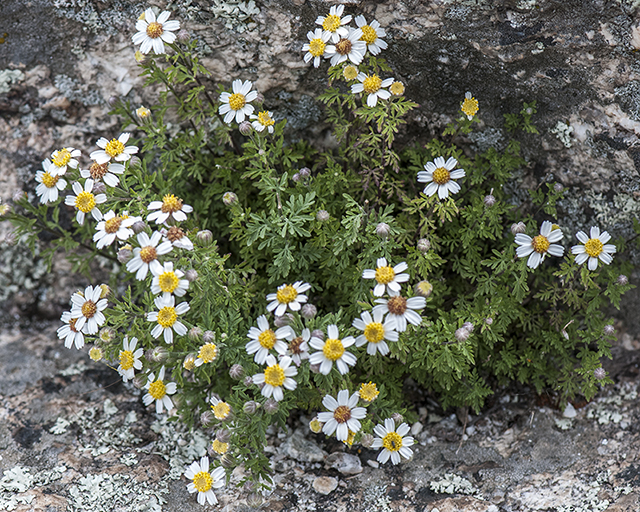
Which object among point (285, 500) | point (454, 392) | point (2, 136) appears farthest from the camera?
point (2, 136)

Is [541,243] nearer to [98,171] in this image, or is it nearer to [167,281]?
[167,281]

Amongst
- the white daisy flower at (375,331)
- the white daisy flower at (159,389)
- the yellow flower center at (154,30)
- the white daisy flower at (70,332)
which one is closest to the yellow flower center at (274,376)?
the white daisy flower at (375,331)

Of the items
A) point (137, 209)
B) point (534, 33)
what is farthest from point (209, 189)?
point (534, 33)

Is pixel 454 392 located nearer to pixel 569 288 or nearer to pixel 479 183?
pixel 569 288

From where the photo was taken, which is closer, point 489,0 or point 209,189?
point 489,0

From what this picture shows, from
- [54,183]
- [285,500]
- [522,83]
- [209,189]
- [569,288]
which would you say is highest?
[522,83]

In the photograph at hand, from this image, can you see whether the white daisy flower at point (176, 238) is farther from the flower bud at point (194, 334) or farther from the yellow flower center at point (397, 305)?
the yellow flower center at point (397, 305)

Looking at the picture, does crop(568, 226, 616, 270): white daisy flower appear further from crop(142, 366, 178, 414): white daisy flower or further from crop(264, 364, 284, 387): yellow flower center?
crop(142, 366, 178, 414): white daisy flower
